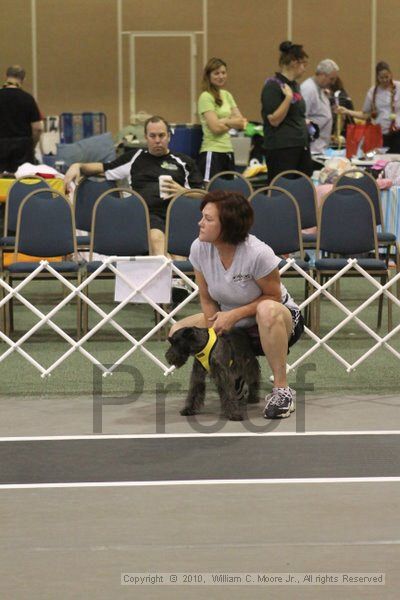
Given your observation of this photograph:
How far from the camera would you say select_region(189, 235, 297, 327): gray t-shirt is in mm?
4973

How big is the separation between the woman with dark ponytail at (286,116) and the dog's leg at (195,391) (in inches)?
161

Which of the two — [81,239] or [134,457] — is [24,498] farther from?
[81,239]

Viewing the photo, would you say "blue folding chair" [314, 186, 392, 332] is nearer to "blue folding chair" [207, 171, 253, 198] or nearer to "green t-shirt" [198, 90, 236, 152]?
"blue folding chair" [207, 171, 253, 198]

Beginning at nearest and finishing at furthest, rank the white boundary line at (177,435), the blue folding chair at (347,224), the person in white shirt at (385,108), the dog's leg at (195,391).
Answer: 1. the white boundary line at (177,435)
2. the dog's leg at (195,391)
3. the blue folding chair at (347,224)
4. the person in white shirt at (385,108)

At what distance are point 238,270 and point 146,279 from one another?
3.28ft

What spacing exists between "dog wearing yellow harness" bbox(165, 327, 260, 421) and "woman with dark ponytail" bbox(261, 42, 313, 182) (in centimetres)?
398

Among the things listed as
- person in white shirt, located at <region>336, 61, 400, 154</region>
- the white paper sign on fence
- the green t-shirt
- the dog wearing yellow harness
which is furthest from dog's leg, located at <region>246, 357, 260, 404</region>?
person in white shirt, located at <region>336, 61, 400, 154</region>

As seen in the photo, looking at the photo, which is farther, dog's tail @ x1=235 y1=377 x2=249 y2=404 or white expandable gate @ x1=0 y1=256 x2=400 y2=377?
white expandable gate @ x1=0 y1=256 x2=400 y2=377

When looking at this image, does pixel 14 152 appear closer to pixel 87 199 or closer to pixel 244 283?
pixel 87 199

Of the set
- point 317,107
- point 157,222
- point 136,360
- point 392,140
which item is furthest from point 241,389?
point 392,140

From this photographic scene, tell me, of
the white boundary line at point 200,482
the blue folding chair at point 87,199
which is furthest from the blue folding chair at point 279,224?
the white boundary line at point 200,482

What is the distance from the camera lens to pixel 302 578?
3.14 m

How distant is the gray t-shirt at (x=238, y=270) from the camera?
497cm

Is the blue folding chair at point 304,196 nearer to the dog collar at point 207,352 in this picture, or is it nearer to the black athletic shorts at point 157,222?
the black athletic shorts at point 157,222
